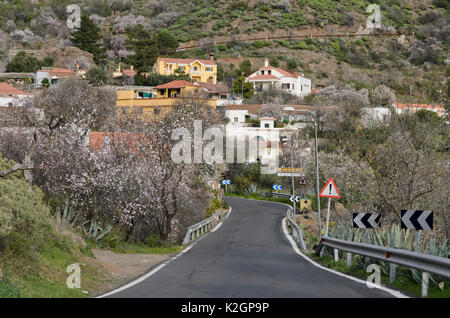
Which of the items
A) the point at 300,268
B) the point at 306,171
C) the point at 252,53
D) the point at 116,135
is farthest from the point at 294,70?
the point at 300,268

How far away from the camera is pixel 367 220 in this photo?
16.9m

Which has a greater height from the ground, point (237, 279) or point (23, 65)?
point (23, 65)

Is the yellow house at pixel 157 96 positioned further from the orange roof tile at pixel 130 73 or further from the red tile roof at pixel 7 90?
the orange roof tile at pixel 130 73

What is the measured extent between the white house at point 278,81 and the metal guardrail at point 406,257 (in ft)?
319

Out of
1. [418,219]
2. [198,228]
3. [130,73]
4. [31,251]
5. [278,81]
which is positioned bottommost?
[198,228]

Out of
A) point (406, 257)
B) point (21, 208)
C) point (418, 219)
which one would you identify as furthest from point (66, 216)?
point (406, 257)

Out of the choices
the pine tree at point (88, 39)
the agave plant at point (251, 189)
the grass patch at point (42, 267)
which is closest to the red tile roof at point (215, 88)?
the agave plant at point (251, 189)

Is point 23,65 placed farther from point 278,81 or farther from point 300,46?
point 300,46

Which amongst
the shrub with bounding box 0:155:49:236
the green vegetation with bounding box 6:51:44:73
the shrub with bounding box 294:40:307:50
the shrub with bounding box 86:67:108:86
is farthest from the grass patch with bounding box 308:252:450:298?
the shrub with bounding box 294:40:307:50

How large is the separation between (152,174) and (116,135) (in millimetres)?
4758

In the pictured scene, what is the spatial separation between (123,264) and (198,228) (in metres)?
15.2

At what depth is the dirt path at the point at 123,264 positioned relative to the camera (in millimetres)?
15352

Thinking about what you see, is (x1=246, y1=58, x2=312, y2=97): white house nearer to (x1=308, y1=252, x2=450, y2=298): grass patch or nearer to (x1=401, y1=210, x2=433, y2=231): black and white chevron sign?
(x1=308, y1=252, x2=450, y2=298): grass patch
